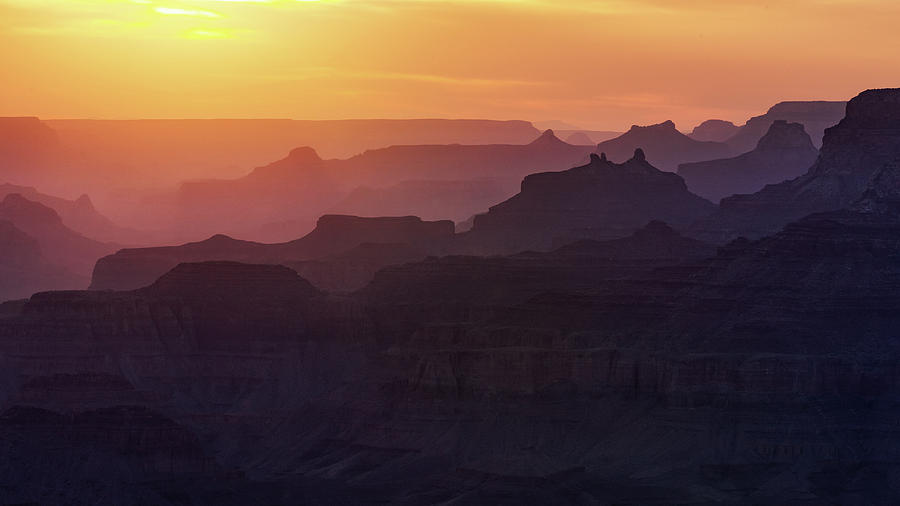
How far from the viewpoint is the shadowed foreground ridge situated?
5217 inches

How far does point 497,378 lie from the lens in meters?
152

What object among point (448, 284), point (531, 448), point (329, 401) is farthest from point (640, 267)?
point (531, 448)

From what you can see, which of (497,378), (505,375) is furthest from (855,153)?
(497,378)

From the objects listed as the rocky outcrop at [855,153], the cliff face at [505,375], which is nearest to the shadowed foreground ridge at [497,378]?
the cliff face at [505,375]

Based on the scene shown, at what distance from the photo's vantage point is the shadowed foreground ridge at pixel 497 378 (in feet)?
435

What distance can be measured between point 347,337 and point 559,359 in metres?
28.3

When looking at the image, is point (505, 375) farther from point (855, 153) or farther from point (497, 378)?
point (855, 153)

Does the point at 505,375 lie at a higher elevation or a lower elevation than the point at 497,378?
higher

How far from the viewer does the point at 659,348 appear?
494 feet

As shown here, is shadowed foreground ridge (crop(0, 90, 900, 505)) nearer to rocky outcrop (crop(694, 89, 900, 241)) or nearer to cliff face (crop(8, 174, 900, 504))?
cliff face (crop(8, 174, 900, 504))

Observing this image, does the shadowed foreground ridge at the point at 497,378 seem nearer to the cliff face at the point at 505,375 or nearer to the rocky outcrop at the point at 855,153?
the cliff face at the point at 505,375

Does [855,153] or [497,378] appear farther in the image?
[855,153]

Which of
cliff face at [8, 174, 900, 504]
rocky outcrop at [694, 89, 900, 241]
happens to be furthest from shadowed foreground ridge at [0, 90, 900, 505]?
rocky outcrop at [694, 89, 900, 241]

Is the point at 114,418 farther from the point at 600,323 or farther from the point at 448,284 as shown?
the point at 448,284
